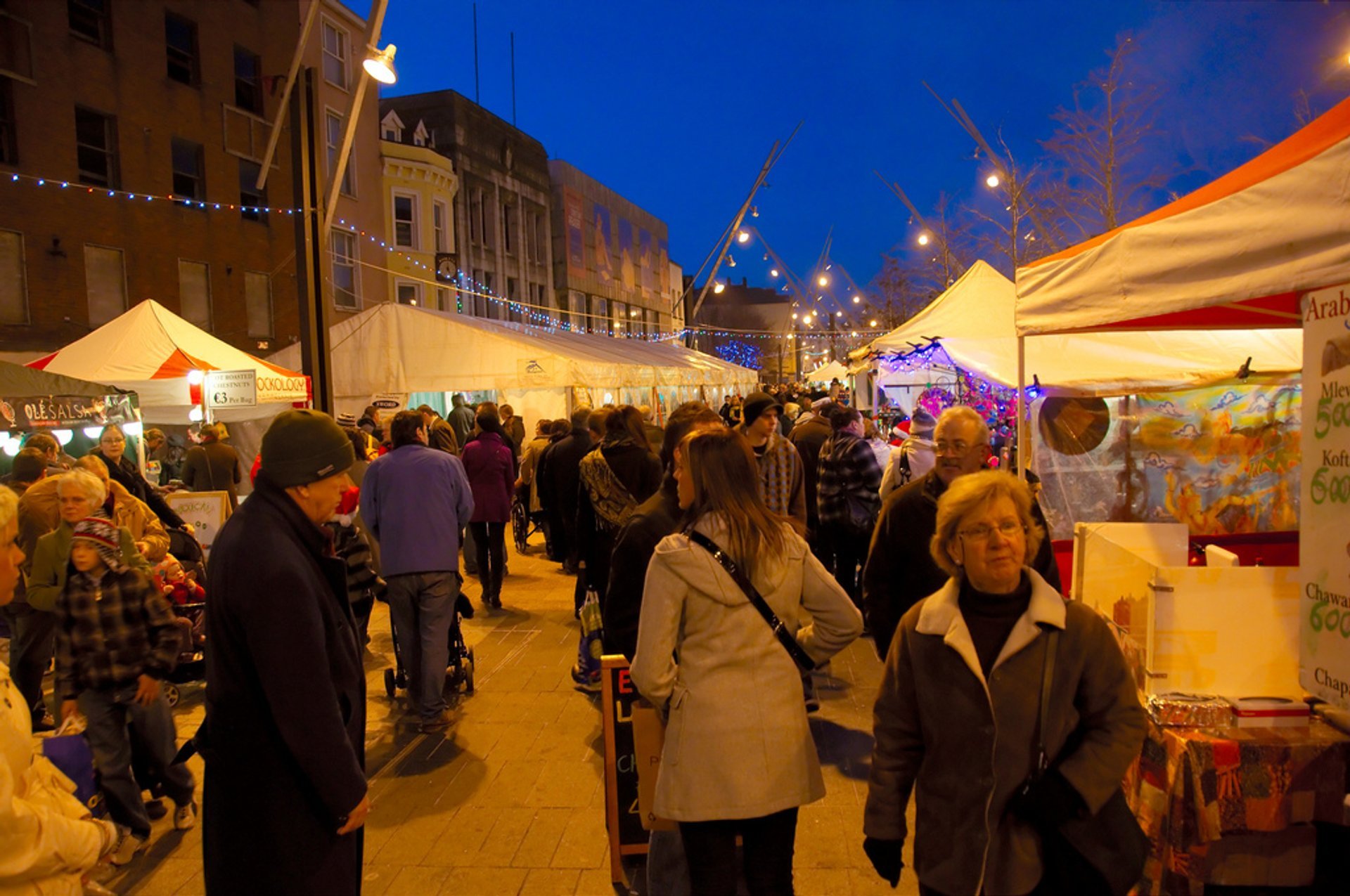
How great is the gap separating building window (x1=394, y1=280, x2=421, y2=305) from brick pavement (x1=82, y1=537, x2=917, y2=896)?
71.8ft

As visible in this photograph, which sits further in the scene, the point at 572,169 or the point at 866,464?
the point at 572,169

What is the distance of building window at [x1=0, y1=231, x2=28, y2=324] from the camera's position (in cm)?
1606

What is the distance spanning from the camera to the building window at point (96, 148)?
58.9 ft

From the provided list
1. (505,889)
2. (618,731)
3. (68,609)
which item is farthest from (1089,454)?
(68,609)

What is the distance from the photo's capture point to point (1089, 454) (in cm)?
510

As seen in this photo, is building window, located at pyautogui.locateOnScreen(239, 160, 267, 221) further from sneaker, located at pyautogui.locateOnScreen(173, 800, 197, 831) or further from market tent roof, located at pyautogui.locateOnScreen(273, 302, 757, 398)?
sneaker, located at pyautogui.locateOnScreen(173, 800, 197, 831)

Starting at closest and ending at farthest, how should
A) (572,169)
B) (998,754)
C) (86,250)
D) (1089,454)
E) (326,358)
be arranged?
(998,754), (1089,454), (326,358), (86,250), (572,169)

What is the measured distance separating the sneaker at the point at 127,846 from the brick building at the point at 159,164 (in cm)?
1276

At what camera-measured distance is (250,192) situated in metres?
22.2

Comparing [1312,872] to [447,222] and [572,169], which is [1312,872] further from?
[572,169]

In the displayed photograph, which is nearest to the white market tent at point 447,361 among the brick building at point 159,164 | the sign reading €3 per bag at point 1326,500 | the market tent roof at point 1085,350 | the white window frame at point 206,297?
the brick building at point 159,164

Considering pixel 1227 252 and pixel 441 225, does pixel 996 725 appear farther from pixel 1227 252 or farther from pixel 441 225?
pixel 441 225

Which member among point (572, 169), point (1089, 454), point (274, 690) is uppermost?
point (572, 169)

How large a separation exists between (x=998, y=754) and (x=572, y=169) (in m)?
42.5
